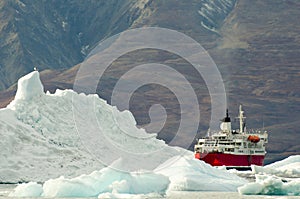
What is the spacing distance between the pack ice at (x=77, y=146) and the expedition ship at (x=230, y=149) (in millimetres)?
45786

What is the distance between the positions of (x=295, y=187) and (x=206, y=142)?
6280 centimetres

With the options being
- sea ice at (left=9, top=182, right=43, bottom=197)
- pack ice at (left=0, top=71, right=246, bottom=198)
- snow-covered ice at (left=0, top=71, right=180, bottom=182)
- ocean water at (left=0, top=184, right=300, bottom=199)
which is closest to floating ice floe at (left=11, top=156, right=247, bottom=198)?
sea ice at (left=9, top=182, right=43, bottom=197)

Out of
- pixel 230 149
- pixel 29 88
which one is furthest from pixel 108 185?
pixel 230 149

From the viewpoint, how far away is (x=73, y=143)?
6444cm

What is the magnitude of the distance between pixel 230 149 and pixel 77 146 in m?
54.7

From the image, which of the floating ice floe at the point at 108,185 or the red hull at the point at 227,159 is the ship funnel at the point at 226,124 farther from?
the floating ice floe at the point at 108,185

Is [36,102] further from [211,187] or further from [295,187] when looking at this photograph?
[295,187]

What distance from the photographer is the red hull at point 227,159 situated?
116m

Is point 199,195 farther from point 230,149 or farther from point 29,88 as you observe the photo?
point 230,149

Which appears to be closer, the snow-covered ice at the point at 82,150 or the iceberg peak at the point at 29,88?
the snow-covered ice at the point at 82,150

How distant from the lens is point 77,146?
212 feet

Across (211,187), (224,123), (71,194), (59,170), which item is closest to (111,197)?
(71,194)

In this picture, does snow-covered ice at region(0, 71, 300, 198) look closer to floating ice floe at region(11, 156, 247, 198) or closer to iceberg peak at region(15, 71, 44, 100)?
iceberg peak at region(15, 71, 44, 100)

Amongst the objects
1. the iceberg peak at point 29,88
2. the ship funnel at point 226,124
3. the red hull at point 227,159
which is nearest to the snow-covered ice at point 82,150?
the iceberg peak at point 29,88
